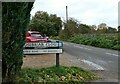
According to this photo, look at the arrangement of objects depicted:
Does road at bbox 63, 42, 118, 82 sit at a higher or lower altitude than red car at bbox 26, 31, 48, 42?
lower

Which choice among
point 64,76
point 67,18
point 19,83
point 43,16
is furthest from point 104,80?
point 43,16

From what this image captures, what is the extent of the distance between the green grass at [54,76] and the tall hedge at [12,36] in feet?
1.69

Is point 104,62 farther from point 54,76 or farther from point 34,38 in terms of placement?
point 54,76

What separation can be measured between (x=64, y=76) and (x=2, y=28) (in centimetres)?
325

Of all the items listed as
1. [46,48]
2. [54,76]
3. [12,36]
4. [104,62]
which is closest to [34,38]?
[104,62]

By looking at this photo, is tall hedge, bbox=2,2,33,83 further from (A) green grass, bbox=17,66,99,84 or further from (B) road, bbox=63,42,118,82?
(B) road, bbox=63,42,118,82

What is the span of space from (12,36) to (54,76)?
2.57m

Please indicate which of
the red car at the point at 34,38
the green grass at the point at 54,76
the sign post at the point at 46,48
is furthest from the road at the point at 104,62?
the red car at the point at 34,38

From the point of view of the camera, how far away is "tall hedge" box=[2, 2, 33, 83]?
6.70 meters

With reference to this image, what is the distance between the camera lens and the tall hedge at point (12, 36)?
22.0ft

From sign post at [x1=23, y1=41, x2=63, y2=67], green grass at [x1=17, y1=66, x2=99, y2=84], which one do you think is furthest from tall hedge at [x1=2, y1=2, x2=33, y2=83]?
sign post at [x1=23, y1=41, x2=63, y2=67]

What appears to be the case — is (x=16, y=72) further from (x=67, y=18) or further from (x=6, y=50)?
(x=67, y=18)

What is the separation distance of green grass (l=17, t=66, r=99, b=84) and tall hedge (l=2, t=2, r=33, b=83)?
51 centimetres

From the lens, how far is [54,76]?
897 cm
